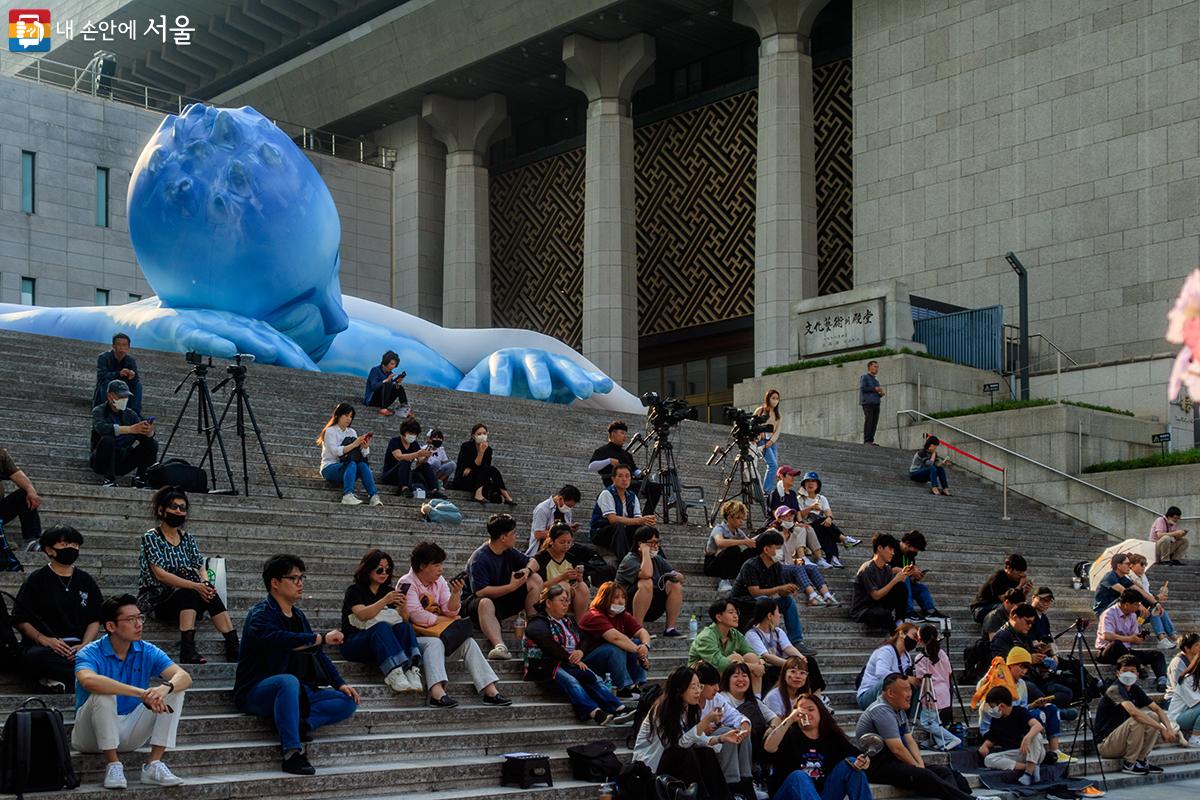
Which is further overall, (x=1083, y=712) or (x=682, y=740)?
(x=1083, y=712)

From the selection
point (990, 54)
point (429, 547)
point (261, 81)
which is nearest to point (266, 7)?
point (261, 81)

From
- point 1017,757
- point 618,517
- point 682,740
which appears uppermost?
point 618,517

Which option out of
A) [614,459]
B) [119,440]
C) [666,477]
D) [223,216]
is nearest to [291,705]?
[119,440]

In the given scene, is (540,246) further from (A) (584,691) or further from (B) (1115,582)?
(A) (584,691)

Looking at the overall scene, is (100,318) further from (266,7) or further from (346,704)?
(266,7)

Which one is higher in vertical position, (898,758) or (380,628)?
(380,628)

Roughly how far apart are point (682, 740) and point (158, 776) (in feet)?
9.54

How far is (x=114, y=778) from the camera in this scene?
294 inches

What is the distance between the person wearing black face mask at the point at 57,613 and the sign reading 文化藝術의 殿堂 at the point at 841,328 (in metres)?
19.1

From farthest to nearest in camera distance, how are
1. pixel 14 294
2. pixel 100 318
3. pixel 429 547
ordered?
1. pixel 14 294
2. pixel 100 318
3. pixel 429 547

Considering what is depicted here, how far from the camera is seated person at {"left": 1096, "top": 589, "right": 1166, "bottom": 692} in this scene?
46.3 feet

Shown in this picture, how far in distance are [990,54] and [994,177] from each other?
244cm

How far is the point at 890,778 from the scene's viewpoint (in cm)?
1013

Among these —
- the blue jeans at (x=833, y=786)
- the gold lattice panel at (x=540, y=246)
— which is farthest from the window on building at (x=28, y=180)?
the blue jeans at (x=833, y=786)
